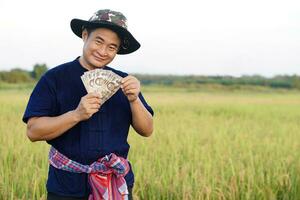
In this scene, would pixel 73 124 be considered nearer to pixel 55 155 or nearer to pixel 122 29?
pixel 55 155

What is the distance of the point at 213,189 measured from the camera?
12.1 ft

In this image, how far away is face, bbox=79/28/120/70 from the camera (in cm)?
218

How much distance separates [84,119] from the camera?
2061 mm

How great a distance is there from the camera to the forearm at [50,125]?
6.72 ft

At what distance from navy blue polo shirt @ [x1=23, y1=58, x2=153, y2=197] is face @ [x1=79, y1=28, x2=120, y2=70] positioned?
67 mm

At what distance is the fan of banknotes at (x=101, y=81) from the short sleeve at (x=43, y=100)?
18 centimetres

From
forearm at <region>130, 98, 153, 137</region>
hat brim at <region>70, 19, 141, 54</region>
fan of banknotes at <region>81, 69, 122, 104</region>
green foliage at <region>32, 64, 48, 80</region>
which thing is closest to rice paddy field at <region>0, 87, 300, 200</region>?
forearm at <region>130, 98, 153, 137</region>

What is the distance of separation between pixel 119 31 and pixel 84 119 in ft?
1.48

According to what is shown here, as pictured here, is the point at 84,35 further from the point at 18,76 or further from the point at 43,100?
the point at 18,76

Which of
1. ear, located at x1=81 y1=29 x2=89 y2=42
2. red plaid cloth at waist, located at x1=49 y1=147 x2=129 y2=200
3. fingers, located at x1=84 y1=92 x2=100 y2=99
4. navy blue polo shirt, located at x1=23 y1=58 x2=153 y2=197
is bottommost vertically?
red plaid cloth at waist, located at x1=49 y1=147 x2=129 y2=200

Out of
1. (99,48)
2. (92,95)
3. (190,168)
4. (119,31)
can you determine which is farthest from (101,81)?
(190,168)

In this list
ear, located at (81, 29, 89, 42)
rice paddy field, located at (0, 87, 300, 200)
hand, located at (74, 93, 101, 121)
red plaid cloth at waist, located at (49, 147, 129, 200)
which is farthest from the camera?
rice paddy field, located at (0, 87, 300, 200)

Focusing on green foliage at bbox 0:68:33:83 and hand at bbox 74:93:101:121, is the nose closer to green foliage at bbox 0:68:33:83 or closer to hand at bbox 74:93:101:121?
hand at bbox 74:93:101:121

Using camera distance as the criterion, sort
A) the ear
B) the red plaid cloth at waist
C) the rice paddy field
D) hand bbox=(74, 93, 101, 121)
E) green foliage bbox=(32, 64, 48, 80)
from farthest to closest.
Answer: green foliage bbox=(32, 64, 48, 80) → the rice paddy field → the ear → the red plaid cloth at waist → hand bbox=(74, 93, 101, 121)
